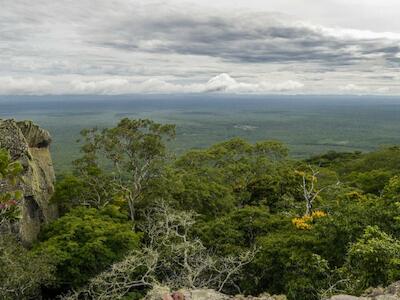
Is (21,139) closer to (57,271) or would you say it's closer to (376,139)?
(57,271)

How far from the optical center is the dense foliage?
17.7 metres

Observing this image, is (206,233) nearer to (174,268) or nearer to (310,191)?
(174,268)

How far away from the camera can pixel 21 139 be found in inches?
1172

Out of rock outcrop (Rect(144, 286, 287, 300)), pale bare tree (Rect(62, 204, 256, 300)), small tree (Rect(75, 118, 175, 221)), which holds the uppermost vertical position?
small tree (Rect(75, 118, 175, 221))

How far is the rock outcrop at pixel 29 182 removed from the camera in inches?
1104

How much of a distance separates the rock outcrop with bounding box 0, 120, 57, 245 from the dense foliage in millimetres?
1070

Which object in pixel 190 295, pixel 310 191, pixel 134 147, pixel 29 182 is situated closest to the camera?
pixel 190 295

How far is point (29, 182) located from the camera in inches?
1148

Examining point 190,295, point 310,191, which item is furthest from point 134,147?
point 190,295

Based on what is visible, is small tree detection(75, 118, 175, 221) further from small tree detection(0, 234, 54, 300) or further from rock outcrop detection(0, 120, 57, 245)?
small tree detection(0, 234, 54, 300)

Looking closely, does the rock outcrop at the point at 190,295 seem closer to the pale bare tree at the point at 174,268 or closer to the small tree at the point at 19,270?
the pale bare tree at the point at 174,268

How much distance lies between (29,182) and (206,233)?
1230 cm

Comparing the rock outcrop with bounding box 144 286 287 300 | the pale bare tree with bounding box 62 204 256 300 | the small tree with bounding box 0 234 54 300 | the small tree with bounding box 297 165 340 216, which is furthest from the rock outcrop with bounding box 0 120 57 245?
the small tree with bounding box 297 165 340 216

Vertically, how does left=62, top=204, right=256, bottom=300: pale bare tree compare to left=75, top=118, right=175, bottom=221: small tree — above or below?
below
